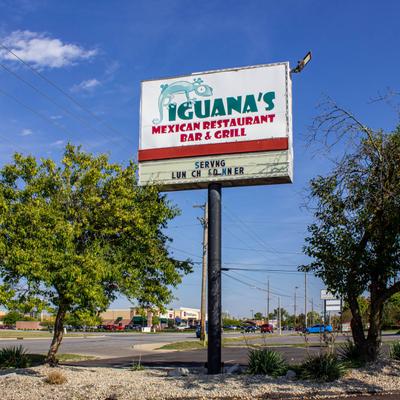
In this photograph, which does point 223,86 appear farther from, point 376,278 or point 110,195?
point 376,278


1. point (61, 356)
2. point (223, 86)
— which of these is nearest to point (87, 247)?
point (223, 86)

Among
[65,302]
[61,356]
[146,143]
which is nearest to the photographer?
[65,302]

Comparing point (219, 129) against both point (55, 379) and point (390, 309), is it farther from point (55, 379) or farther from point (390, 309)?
point (390, 309)

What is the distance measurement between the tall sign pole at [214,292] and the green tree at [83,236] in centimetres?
138

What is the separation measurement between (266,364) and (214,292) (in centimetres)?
243

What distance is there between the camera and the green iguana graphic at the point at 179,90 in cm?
1658

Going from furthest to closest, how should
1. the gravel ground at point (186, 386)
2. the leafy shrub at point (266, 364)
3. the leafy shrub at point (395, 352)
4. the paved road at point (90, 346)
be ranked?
1. the paved road at point (90, 346)
2. the leafy shrub at point (395, 352)
3. the leafy shrub at point (266, 364)
4. the gravel ground at point (186, 386)

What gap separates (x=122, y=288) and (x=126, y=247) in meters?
1.15

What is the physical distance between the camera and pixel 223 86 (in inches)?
645

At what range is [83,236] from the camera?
15.4m

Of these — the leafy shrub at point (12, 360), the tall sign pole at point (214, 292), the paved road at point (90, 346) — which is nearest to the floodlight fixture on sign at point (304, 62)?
the tall sign pole at point (214, 292)

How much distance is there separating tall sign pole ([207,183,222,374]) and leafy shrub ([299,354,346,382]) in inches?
102

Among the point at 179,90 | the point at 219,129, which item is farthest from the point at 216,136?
Result: the point at 179,90

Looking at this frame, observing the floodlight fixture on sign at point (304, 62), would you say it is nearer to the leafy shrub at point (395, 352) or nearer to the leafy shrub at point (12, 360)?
the leafy shrub at point (395, 352)
